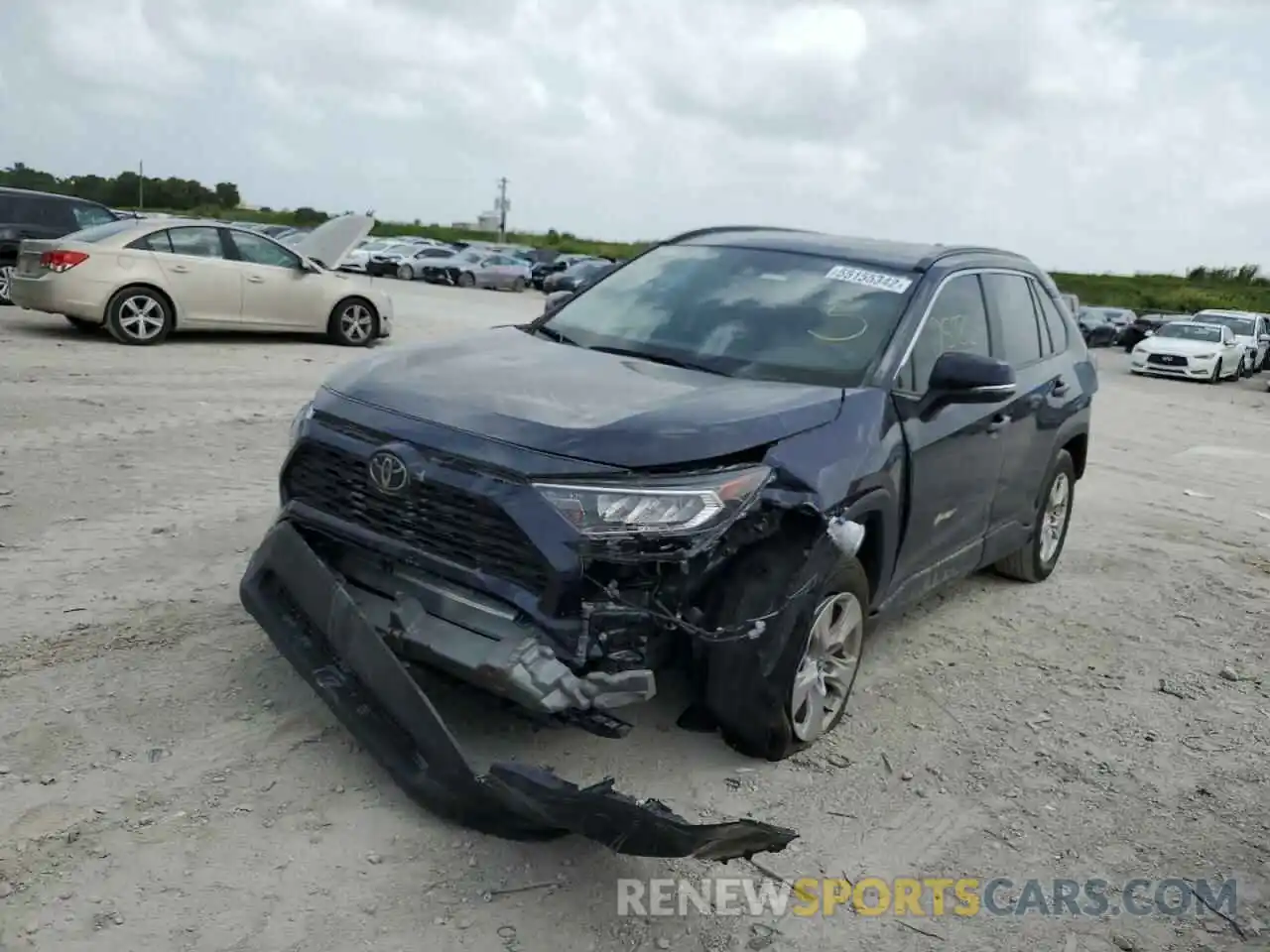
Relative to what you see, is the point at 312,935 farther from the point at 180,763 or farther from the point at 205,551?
the point at 205,551

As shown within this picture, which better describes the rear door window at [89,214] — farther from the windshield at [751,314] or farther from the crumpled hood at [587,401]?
the crumpled hood at [587,401]

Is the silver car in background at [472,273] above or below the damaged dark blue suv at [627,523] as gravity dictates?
below

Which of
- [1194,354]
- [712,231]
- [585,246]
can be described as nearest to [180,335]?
[712,231]

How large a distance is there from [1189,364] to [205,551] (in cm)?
2380

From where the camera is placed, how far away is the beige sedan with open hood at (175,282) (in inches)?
504

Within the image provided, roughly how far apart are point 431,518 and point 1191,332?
87.8 ft

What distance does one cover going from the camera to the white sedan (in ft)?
81.3

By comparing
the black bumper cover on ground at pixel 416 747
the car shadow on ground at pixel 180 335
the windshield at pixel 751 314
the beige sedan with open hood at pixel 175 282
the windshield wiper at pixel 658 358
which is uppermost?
the windshield at pixel 751 314

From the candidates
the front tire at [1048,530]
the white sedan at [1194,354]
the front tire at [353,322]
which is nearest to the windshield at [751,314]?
the front tire at [1048,530]

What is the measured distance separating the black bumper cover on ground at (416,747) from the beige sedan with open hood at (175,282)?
10.1 m

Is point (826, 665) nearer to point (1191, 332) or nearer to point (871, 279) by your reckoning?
point (871, 279)

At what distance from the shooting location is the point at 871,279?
16.3 feet

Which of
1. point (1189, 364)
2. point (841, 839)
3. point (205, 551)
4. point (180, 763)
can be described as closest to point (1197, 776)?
point (841, 839)

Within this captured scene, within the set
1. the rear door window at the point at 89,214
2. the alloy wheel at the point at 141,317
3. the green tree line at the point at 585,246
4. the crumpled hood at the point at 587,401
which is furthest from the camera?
the green tree line at the point at 585,246
